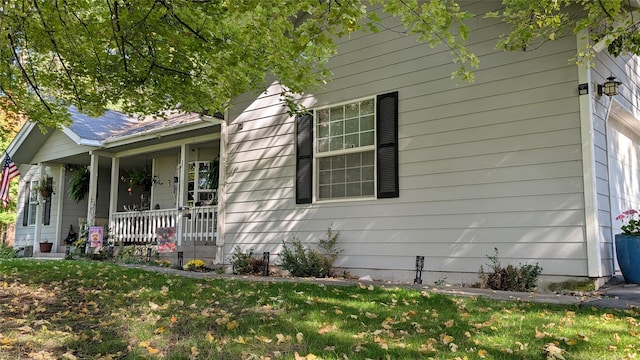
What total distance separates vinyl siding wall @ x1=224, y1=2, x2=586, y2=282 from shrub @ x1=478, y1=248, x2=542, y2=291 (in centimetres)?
13

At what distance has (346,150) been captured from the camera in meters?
7.22

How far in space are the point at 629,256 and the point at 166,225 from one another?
28.6 ft

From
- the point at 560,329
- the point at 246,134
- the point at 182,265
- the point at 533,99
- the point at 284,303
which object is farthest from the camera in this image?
the point at 182,265

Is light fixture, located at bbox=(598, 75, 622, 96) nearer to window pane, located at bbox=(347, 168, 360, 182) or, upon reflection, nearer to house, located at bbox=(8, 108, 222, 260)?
window pane, located at bbox=(347, 168, 360, 182)

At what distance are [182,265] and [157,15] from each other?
17.9 feet

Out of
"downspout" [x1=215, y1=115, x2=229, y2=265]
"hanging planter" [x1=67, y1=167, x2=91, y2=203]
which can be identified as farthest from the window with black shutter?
"hanging planter" [x1=67, y1=167, x2=91, y2=203]

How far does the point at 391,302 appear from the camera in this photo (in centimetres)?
451

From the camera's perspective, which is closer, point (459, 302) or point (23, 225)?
point (459, 302)

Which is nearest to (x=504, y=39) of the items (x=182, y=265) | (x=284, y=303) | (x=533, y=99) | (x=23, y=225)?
(x=533, y=99)

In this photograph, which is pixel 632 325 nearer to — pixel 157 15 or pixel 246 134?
pixel 157 15

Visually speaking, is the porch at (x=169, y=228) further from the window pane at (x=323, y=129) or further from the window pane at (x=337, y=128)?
the window pane at (x=337, y=128)

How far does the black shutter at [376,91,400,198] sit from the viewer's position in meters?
6.69

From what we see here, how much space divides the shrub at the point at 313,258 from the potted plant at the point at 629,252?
3.67 m

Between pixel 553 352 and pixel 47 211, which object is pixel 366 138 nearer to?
pixel 553 352
